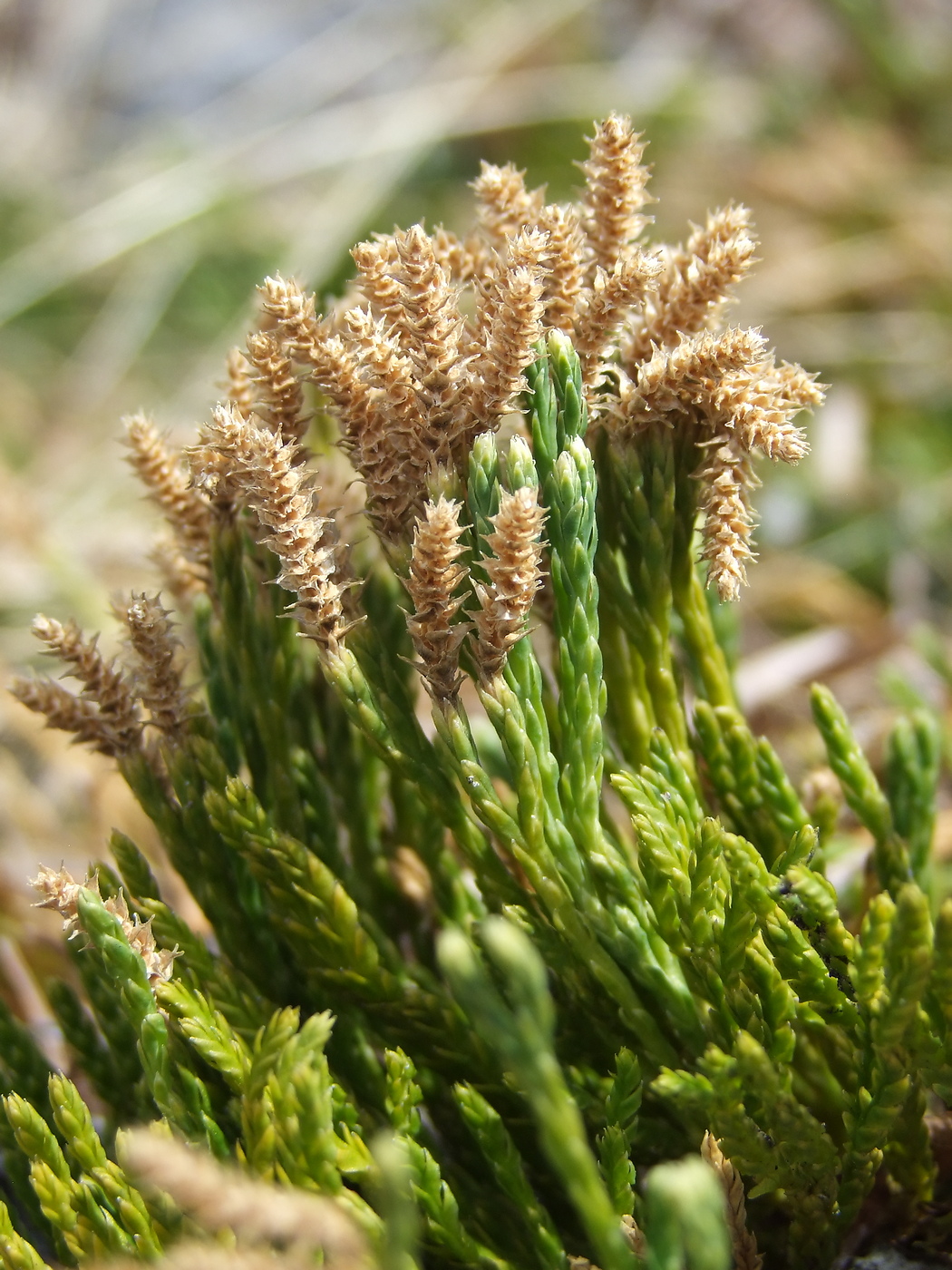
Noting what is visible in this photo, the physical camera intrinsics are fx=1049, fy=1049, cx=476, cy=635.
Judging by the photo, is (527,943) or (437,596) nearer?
(527,943)

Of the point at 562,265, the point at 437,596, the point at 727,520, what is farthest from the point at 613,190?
the point at 437,596

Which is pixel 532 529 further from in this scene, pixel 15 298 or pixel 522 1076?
pixel 15 298

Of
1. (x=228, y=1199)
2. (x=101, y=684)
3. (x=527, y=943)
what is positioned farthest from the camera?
(x=101, y=684)

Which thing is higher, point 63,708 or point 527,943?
point 63,708

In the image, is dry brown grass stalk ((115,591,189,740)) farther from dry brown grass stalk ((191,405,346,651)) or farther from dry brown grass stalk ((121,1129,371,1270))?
dry brown grass stalk ((121,1129,371,1270))

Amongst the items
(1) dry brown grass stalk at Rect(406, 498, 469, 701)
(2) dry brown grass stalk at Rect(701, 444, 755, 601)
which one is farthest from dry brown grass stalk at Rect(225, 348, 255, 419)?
(2) dry brown grass stalk at Rect(701, 444, 755, 601)

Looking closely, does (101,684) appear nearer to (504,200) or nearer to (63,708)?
(63,708)

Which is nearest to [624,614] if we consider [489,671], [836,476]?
[489,671]
